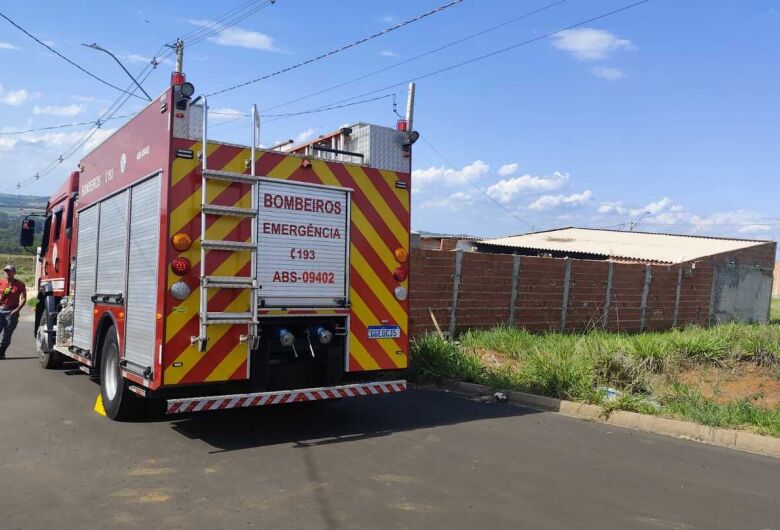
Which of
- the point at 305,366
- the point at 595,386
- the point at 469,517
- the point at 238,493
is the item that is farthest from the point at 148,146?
the point at 595,386

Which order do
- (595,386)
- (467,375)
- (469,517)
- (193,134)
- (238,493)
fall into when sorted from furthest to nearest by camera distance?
(467,375)
(595,386)
(193,134)
(238,493)
(469,517)

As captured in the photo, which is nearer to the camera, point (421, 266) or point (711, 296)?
point (421, 266)

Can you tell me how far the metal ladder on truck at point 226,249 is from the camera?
636 centimetres

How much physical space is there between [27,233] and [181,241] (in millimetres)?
7684

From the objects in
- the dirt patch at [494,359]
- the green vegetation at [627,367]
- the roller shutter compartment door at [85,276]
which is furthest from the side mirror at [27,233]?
the dirt patch at [494,359]

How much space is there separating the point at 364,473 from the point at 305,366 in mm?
1820

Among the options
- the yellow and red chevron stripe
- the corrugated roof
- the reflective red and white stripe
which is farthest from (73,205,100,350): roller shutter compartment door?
the corrugated roof

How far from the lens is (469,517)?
15.7 feet

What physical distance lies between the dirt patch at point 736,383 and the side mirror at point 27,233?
451 inches

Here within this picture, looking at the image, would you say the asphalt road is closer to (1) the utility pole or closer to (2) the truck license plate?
(2) the truck license plate

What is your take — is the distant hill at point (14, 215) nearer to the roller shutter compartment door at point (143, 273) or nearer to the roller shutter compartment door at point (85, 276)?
the roller shutter compartment door at point (85, 276)

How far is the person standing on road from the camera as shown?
13.0m

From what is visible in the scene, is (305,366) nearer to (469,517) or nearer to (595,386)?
(469,517)

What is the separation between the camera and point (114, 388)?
25.0 feet
